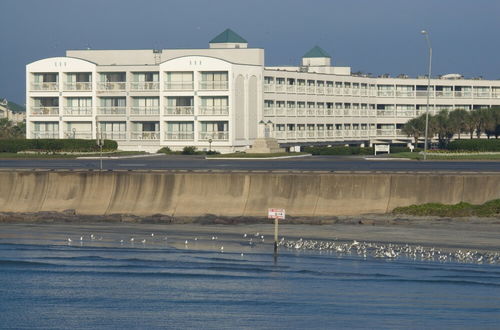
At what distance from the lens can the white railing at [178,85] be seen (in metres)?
107

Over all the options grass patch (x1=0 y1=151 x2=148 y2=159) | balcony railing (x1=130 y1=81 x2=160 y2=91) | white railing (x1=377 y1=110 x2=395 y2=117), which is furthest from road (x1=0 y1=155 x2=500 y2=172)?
white railing (x1=377 y1=110 x2=395 y2=117)

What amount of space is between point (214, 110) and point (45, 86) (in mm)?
19087

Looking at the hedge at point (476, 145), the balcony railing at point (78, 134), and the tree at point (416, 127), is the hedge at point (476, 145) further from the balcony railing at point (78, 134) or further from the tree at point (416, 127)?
the balcony railing at point (78, 134)

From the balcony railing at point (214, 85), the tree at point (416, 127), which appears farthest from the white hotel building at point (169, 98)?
the tree at point (416, 127)

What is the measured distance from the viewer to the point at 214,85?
107 meters

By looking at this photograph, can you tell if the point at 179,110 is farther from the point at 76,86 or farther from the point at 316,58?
the point at 316,58

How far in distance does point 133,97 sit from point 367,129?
137 ft

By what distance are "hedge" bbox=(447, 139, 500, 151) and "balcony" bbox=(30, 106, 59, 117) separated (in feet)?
141

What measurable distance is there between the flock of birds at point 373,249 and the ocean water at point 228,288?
51cm

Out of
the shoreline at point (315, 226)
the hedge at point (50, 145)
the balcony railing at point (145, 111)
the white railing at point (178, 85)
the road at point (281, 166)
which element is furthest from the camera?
the balcony railing at point (145, 111)

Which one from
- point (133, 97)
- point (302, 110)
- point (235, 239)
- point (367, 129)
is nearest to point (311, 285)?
point (235, 239)

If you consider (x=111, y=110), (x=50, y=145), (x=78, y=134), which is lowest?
(x=50, y=145)

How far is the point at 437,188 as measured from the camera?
1674 inches

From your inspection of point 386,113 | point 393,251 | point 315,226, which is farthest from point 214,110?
point 393,251
